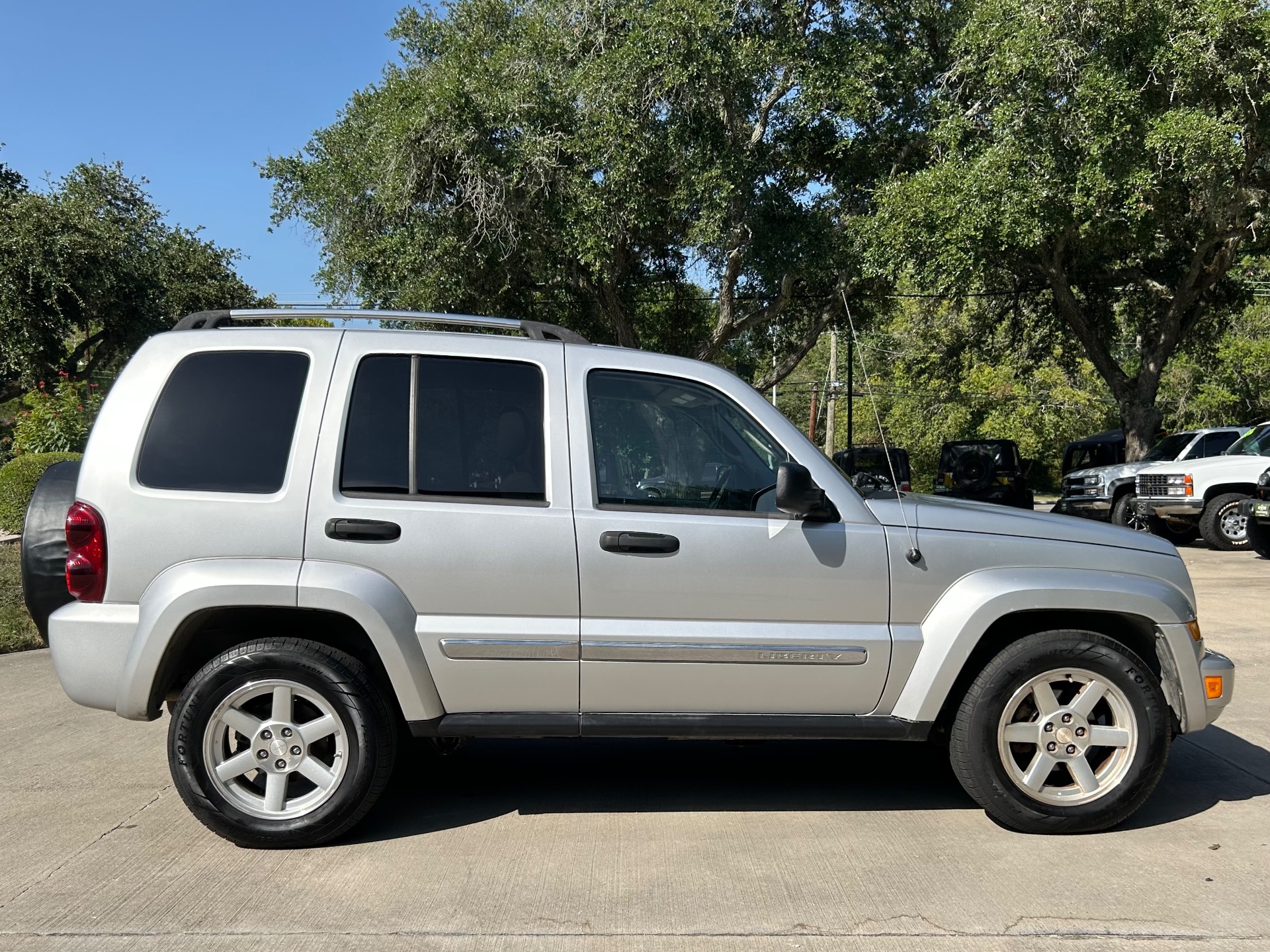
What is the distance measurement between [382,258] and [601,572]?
16.5 metres

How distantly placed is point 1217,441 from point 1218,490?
8.96 feet

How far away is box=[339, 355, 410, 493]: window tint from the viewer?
13.4ft

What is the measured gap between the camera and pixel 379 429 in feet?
13.6

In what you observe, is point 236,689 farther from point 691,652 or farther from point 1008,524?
point 1008,524

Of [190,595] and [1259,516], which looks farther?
[1259,516]

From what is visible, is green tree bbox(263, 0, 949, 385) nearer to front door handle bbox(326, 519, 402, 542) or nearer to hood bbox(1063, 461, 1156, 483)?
hood bbox(1063, 461, 1156, 483)

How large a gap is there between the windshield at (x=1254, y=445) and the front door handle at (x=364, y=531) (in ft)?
48.5

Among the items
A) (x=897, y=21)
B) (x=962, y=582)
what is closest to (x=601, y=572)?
(x=962, y=582)

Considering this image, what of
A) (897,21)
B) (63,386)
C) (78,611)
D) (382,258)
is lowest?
(78,611)

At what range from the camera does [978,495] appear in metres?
22.2

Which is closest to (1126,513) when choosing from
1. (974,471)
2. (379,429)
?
(974,471)

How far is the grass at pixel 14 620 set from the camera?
8.17 metres

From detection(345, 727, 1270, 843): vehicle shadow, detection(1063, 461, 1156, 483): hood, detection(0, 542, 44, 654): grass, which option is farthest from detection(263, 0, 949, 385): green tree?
detection(345, 727, 1270, 843): vehicle shadow

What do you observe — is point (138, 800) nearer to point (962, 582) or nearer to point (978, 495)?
point (962, 582)
